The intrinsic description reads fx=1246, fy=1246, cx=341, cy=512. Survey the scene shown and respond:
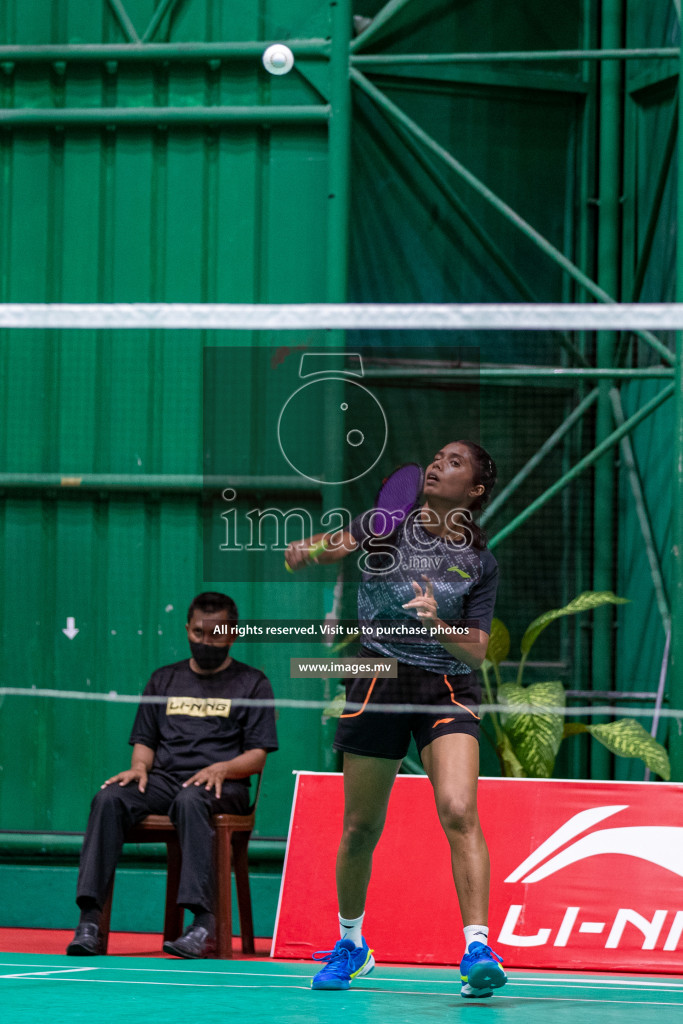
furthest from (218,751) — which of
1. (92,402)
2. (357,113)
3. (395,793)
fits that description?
(357,113)

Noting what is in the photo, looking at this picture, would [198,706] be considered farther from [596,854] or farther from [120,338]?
[120,338]

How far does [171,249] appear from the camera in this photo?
19.7ft

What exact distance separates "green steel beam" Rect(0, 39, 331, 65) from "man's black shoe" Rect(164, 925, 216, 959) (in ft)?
13.0

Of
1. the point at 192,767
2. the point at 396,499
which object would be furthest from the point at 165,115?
the point at 192,767

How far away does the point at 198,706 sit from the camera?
4957 mm

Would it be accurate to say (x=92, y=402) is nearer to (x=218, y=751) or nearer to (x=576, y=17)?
(x=218, y=751)

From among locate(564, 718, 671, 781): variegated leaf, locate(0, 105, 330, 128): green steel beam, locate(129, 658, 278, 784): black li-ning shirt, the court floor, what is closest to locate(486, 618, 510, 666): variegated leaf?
locate(564, 718, 671, 781): variegated leaf

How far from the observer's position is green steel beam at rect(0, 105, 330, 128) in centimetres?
589

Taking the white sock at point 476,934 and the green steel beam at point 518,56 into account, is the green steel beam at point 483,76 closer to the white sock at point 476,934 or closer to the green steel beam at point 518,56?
the green steel beam at point 518,56

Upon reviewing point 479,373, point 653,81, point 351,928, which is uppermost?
point 653,81

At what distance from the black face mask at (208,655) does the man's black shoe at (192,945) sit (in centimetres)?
105

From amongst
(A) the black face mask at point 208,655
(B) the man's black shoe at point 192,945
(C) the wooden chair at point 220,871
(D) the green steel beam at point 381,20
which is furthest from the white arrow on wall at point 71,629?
(D) the green steel beam at point 381,20

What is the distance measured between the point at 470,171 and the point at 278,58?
107cm

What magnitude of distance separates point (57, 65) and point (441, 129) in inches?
74.9
